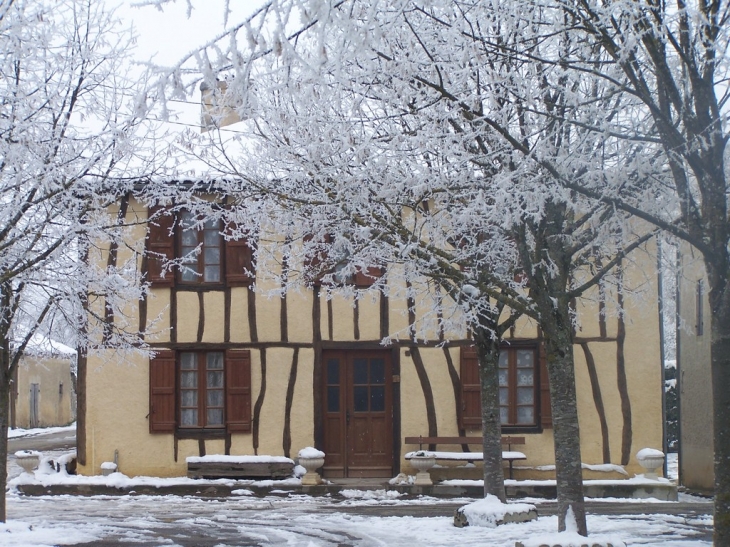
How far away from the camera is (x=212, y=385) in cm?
1420

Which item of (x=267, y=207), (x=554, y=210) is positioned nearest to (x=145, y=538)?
(x=267, y=207)

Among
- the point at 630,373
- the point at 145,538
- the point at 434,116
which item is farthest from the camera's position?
the point at 630,373

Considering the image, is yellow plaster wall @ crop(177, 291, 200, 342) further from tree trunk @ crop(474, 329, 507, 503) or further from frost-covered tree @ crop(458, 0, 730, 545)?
frost-covered tree @ crop(458, 0, 730, 545)

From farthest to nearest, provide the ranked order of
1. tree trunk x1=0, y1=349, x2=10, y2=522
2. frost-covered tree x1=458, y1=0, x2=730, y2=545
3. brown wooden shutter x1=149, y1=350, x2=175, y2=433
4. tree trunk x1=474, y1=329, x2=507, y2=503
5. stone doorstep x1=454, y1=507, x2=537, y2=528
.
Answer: brown wooden shutter x1=149, y1=350, x2=175, y2=433 → tree trunk x1=474, y1=329, x2=507, y2=503 → stone doorstep x1=454, y1=507, x2=537, y2=528 → tree trunk x1=0, y1=349, x2=10, y2=522 → frost-covered tree x1=458, y1=0, x2=730, y2=545

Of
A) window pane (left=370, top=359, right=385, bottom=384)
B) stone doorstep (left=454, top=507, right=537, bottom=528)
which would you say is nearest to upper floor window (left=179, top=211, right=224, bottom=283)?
window pane (left=370, top=359, right=385, bottom=384)

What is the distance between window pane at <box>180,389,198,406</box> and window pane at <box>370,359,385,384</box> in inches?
111

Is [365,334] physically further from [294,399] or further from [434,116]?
[434,116]

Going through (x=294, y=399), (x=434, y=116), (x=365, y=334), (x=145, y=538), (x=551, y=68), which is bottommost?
(x=145, y=538)

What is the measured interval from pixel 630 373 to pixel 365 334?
416cm

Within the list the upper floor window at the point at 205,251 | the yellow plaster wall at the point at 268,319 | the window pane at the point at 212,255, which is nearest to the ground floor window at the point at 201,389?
the yellow plaster wall at the point at 268,319

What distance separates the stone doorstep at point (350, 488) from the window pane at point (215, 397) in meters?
1.30

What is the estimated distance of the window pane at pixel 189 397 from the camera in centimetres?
1417

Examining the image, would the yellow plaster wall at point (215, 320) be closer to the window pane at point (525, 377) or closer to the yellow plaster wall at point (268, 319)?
the yellow plaster wall at point (268, 319)

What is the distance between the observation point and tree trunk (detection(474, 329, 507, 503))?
32.8 ft
